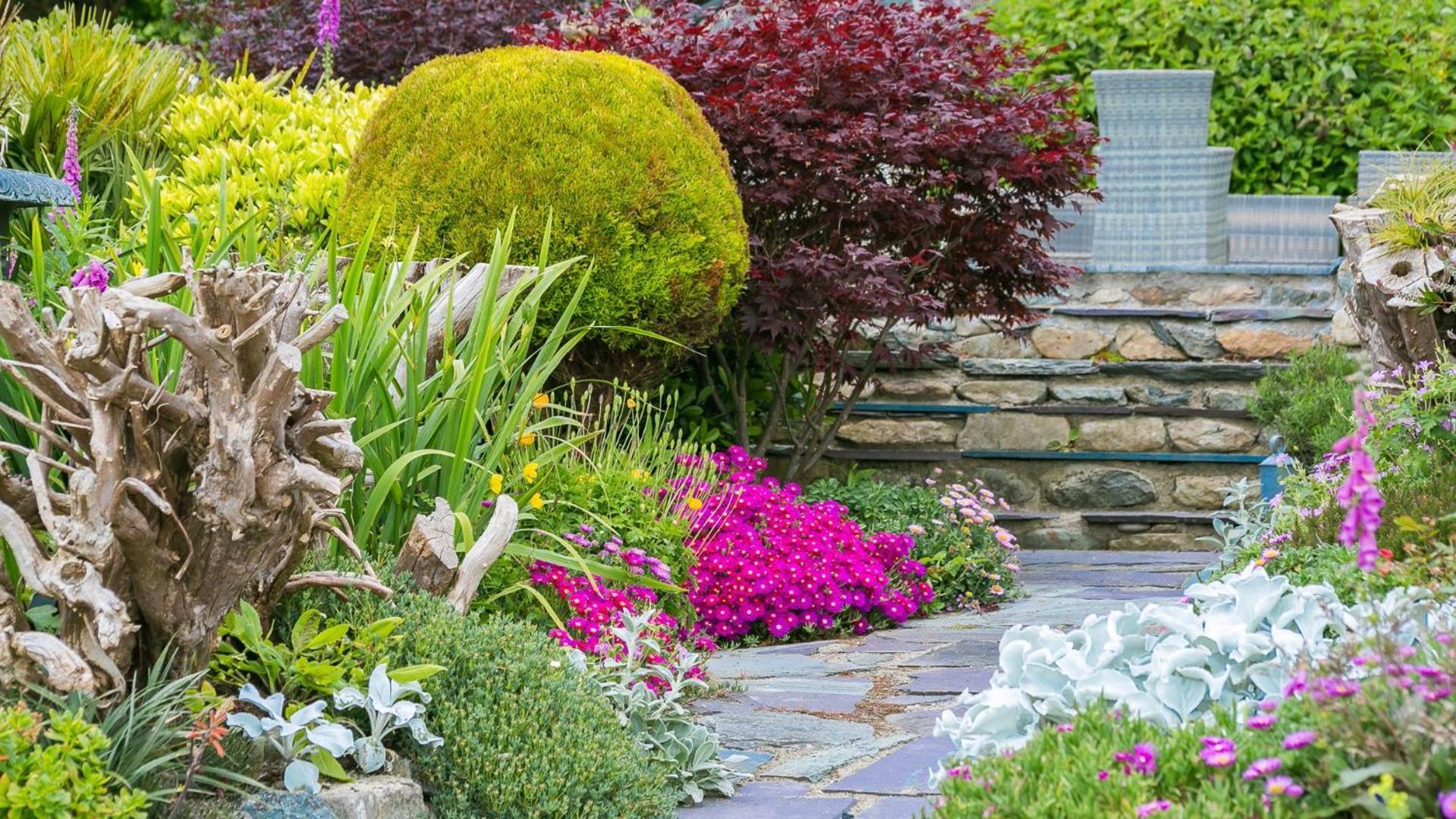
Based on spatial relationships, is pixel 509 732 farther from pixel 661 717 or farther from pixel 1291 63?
pixel 1291 63

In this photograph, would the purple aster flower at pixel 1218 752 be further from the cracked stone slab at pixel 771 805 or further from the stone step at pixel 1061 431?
the stone step at pixel 1061 431

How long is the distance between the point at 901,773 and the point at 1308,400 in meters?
4.04

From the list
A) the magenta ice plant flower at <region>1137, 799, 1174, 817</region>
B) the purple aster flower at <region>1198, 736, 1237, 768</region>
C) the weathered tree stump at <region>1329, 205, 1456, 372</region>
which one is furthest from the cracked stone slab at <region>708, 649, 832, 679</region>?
the magenta ice plant flower at <region>1137, 799, 1174, 817</region>

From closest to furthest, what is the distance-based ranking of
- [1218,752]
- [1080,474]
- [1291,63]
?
[1218,752]
[1080,474]
[1291,63]

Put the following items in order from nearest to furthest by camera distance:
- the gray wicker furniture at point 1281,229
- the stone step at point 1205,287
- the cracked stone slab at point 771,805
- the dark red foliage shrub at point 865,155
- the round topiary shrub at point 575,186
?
1. the cracked stone slab at point 771,805
2. the round topiary shrub at point 575,186
3. the dark red foliage shrub at point 865,155
4. the stone step at point 1205,287
5. the gray wicker furniture at point 1281,229

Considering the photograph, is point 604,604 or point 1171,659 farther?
point 604,604

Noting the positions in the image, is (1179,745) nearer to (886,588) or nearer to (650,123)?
(886,588)

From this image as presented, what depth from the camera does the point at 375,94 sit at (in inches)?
287

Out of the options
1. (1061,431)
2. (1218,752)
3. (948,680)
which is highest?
(1218,752)

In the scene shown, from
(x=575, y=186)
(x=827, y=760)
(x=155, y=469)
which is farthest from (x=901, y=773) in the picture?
(x=575, y=186)

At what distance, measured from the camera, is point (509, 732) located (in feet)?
9.40

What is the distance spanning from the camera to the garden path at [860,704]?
304cm

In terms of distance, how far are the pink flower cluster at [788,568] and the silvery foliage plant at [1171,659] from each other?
7.28 ft

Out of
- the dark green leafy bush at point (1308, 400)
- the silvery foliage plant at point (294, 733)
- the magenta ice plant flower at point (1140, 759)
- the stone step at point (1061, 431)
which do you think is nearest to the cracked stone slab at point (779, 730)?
the silvery foliage plant at point (294, 733)
